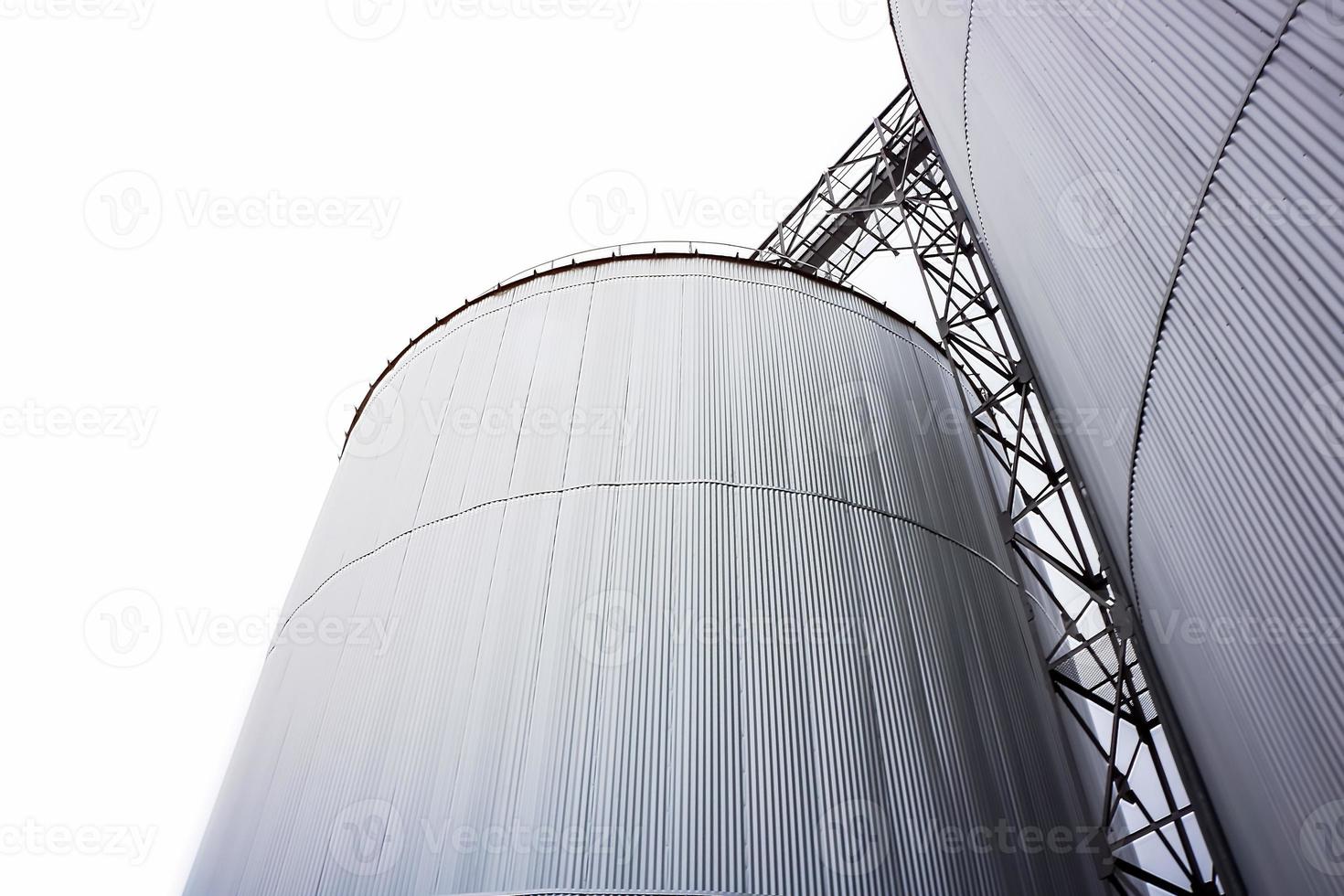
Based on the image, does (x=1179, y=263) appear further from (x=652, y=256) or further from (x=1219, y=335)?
(x=652, y=256)

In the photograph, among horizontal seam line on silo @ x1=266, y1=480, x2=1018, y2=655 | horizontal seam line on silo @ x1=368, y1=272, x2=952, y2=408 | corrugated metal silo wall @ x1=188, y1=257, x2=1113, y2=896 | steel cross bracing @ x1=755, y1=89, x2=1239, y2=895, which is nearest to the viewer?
corrugated metal silo wall @ x1=188, y1=257, x2=1113, y2=896

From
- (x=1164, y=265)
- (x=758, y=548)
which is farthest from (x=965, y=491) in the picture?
(x=1164, y=265)

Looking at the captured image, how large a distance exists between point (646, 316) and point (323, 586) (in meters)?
7.56

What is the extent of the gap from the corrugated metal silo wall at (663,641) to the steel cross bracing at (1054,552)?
86 cm

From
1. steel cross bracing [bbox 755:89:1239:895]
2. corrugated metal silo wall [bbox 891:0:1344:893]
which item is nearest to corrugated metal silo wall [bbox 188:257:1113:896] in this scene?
steel cross bracing [bbox 755:89:1239:895]

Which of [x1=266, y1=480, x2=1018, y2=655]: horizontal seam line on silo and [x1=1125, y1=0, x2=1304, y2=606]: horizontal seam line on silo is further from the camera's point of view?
[x1=266, y1=480, x2=1018, y2=655]: horizontal seam line on silo

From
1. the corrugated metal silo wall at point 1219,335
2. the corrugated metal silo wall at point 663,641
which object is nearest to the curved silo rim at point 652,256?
the corrugated metal silo wall at point 663,641

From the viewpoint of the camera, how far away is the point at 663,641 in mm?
10727

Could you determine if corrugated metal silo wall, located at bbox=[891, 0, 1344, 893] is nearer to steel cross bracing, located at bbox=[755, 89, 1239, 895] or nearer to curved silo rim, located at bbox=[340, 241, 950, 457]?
steel cross bracing, located at bbox=[755, 89, 1239, 895]

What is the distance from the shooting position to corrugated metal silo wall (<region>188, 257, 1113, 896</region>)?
9.41 metres

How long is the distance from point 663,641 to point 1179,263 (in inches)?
279

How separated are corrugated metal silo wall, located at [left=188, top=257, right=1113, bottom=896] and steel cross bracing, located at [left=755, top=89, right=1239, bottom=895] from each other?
0.86 metres

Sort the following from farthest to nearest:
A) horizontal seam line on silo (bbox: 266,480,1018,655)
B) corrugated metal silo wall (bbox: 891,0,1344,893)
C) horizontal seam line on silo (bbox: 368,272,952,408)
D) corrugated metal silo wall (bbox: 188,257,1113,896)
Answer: horizontal seam line on silo (bbox: 368,272,952,408) → horizontal seam line on silo (bbox: 266,480,1018,655) → corrugated metal silo wall (bbox: 188,257,1113,896) → corrugated metal silo wall (bbox: 891,0,1344,893)

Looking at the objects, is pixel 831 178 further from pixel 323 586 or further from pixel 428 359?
pixel 323 586
